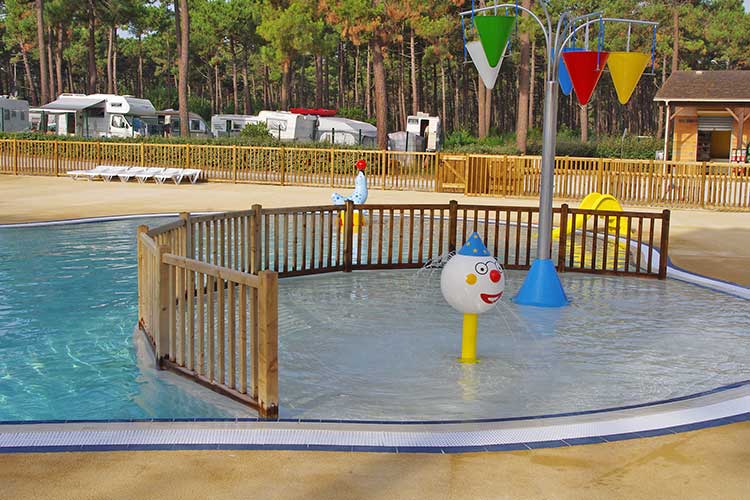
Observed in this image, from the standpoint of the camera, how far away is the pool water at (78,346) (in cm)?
629

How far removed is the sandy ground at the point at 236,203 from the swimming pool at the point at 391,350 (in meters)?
3.02

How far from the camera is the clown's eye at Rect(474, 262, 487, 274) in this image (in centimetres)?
740

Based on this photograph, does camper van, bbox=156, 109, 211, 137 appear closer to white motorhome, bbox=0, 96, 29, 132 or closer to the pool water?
white motorhome, bbox=0, 96, 29, 132

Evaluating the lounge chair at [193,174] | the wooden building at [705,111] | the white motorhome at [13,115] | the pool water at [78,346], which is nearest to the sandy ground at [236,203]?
the lounge chair at [193,174]

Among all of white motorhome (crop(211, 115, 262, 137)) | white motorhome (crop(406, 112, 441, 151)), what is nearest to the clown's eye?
→ white motorhome (crop(406, 112, 441, 151))

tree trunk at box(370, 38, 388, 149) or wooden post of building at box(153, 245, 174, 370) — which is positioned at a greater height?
tree trunk at box(370, 38, 388, 149)

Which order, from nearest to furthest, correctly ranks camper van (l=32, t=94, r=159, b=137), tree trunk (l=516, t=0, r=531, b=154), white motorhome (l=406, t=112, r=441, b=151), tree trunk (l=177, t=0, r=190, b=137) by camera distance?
1. tree trunk (l=516, t=0, r=531, b=154)
2. tree trunk (l=177, t=0, r=190, b=137)
3. white motorhome (l=406, t=112, r=441, b=151)
4. camper van (l=32, t=94, r=159, b=137)

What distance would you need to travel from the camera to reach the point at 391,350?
7996 mm

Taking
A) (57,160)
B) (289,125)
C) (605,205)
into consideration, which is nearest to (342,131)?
(289,125)

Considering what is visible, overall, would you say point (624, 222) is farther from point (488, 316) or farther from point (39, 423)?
point (39, 423)

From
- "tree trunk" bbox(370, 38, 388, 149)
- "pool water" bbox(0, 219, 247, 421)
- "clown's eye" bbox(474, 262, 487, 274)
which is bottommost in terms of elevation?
"pool water" bbox(0, 219, 247, 421)

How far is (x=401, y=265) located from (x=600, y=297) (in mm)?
2990

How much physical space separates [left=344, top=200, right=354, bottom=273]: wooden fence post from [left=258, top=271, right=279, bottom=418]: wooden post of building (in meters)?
6.29

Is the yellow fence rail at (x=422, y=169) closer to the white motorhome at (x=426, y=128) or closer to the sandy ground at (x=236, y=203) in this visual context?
the sandy ground at (x=236, y=203)
